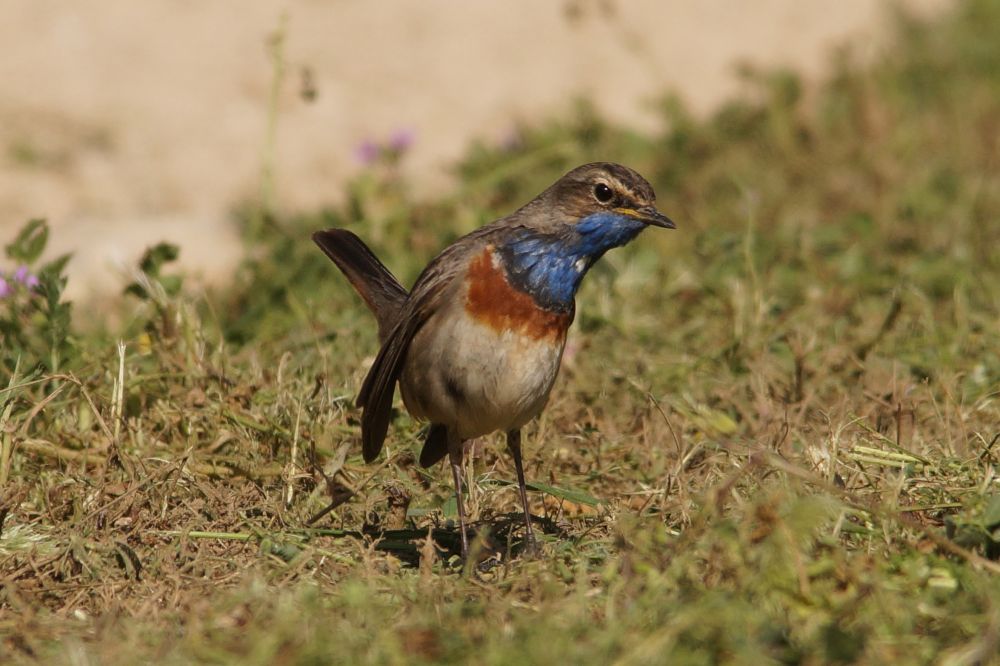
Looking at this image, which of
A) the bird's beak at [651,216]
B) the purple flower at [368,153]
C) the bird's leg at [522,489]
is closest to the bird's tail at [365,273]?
the bird's leg at [522,489]

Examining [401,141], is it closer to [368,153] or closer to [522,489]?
[368,153]

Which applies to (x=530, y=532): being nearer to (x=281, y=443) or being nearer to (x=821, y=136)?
(x=281, y=443)

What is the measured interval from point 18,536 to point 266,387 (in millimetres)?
1275

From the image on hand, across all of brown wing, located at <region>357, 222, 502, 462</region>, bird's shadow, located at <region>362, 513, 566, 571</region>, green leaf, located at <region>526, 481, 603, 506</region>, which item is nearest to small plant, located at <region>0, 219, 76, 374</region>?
brown wing, located at <region>357, 222, 502, 462</region>

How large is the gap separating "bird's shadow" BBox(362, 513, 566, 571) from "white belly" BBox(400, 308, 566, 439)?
36cm

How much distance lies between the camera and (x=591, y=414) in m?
5.75

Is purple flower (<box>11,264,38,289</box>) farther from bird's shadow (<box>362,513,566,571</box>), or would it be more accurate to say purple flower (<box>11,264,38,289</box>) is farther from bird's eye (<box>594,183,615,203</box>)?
bird's eye (<box>594,183,615,203</box>)

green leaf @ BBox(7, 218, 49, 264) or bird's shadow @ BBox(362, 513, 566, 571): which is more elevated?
green leaf @ BBox(7, 218, 49, 264)

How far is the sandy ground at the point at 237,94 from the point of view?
857 centimetres

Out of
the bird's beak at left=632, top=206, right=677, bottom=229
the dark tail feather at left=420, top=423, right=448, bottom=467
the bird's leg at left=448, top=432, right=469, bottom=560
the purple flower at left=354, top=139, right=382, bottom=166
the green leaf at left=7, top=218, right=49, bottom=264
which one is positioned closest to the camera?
the bird's leg at left=448, top=432, right=469, bottom=560

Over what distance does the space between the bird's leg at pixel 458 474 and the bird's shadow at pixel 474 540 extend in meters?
0.03

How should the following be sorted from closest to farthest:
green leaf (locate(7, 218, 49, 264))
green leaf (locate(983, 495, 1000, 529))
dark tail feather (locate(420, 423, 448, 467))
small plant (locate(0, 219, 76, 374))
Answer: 1. green leaf (locate(983, 495, 1000, 529))
2. dark tail feather (locate(420, 423, 448, 467))
3. small plant (locate(0, 219, 76, 374))
4. green leaf (locate(7, 218, 49, 264))

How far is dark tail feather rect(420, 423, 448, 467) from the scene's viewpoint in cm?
516

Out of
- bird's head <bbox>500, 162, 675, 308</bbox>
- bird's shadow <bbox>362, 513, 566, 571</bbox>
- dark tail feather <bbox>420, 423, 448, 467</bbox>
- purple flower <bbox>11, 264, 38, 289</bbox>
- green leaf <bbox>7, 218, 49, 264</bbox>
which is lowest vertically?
bird's shadow <bbox>362, 513, 566, 571</bbox>
